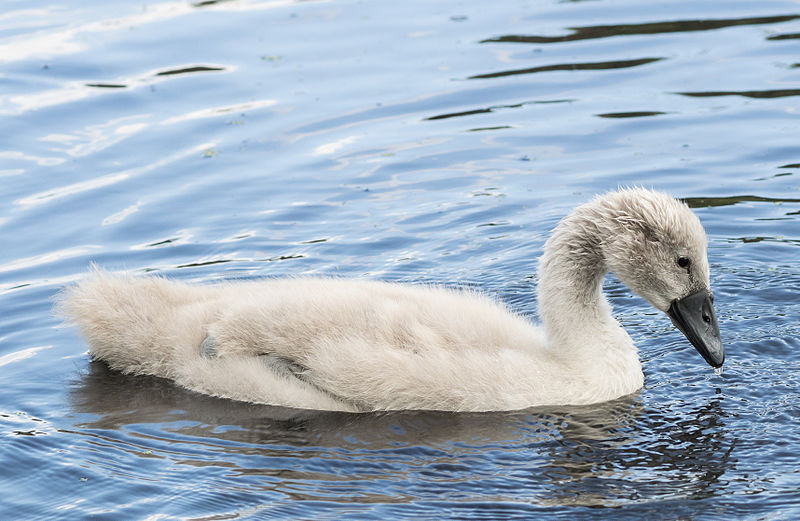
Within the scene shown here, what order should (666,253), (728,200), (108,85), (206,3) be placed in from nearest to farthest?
(666,253)
(728,200)
(108,85)
(206,3)

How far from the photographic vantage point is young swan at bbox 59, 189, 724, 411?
7.72m

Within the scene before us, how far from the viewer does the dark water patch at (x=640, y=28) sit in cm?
1549

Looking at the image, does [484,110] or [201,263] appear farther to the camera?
[484,110]

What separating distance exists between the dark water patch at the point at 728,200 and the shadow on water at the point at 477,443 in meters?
3.61

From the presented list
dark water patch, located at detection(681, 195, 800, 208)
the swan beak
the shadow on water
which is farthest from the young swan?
dark water patch, located at detection(681, 195, 800, 208)

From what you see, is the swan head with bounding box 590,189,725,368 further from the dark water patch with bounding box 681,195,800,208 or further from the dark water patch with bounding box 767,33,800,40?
the dark water patch with bounding box 767,33,800,40

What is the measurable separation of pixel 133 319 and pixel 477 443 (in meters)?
2.57

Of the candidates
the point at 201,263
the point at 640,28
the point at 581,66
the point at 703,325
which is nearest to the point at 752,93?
the point at 581,66

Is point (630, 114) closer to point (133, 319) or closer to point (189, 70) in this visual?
point (189, 70)

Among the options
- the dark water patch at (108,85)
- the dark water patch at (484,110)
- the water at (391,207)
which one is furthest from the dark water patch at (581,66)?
the dark water patch at (108,85)

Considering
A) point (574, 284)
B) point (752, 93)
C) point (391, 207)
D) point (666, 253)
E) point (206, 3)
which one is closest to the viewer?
point (666, 253)

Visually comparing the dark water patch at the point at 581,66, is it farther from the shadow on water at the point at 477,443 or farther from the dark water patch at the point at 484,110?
the shadow on water at the point at 477,443

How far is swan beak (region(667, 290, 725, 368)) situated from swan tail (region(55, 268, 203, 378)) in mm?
3132

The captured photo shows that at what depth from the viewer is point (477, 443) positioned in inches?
288
